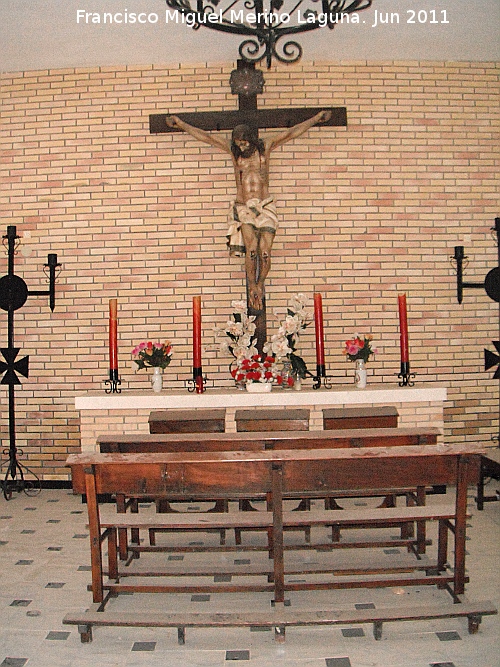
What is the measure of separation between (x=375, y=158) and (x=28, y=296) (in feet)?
11.7

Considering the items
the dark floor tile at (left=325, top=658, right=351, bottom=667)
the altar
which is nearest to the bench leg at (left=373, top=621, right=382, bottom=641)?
the dark floor tile at (left=325, top=658, right=351, bottom=667)

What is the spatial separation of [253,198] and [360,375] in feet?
5.90

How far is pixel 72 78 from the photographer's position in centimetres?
636

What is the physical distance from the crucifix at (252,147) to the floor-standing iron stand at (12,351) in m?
1.68

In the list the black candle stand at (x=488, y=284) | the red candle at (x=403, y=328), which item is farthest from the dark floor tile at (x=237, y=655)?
the black candle stand at (x=488, y=284)

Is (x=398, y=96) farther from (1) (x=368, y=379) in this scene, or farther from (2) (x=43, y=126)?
(2) (x=43, y=126)

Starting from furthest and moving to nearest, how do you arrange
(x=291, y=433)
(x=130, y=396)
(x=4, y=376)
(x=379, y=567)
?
(x=4, y=376)
(x=130, y=396)
(x=291, y=433)
(x=379, y=567)

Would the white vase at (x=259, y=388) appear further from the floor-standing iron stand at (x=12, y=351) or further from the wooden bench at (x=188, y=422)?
the floor-standing iron stand at (x=12, y=351)

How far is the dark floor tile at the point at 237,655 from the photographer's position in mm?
2951

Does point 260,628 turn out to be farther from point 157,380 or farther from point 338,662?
point 157,380

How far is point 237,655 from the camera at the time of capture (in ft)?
9.77

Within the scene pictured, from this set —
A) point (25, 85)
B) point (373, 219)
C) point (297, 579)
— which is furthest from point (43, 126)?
point (297, 579)

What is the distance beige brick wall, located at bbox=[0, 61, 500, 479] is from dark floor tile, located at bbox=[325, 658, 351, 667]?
359 cm

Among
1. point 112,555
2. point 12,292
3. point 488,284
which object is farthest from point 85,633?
point 488,284
